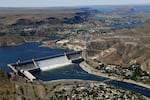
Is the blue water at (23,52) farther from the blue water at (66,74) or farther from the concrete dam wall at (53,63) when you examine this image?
the blue water at (66,74)

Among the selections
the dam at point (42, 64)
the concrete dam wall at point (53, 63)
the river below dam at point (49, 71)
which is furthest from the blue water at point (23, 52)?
the concrete dam wall at point (53, 63)

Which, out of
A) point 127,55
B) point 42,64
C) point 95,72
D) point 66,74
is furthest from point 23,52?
point 95,72

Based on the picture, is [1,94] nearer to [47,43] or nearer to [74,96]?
[74,96]

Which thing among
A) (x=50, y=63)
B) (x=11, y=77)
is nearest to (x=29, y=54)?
(x=50, y=63)

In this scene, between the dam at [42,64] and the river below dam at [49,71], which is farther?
the dam at [42,64]

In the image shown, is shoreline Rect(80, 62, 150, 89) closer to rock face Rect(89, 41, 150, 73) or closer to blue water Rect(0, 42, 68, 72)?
rock face Rect(89, 41, 150, 73)

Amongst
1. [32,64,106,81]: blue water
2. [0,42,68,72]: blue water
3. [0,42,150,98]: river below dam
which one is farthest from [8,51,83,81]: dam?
[0,42,68,72]: blue water

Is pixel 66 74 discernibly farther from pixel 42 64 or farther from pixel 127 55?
pixel 127 55
